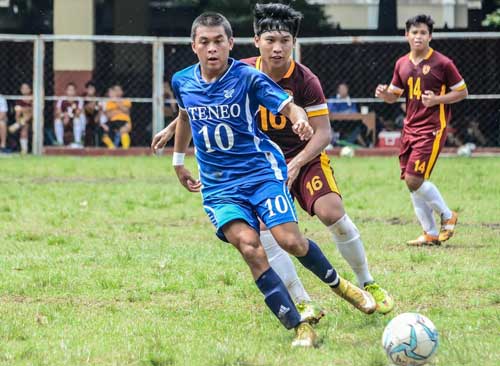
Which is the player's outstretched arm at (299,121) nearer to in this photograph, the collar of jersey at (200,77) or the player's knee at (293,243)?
the collar of jersey at (200,77)

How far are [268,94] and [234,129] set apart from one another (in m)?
0.28

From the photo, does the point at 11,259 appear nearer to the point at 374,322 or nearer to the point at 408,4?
the point at 374,322

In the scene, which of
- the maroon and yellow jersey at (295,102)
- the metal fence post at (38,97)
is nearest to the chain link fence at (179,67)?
the metal fence post at (38,97)

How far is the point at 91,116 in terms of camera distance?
76.3 feet

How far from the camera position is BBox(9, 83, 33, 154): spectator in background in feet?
76.5

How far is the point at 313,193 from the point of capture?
292 inches

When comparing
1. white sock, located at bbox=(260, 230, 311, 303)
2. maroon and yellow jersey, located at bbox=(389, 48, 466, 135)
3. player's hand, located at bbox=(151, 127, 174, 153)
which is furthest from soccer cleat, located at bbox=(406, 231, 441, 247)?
player's hand, located at bbox=(151, 127, 174, 153)

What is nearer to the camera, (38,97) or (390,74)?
(38,97)

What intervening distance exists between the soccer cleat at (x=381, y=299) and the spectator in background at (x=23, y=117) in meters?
16.6

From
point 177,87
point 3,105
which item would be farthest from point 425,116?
point 3,105

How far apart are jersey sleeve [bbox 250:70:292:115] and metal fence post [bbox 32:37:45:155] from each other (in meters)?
16.9

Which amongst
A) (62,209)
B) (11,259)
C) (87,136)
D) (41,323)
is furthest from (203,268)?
(87,136)

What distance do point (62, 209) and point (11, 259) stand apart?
3.99 m

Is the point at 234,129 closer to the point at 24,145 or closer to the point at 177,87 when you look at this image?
the point at 177,87
